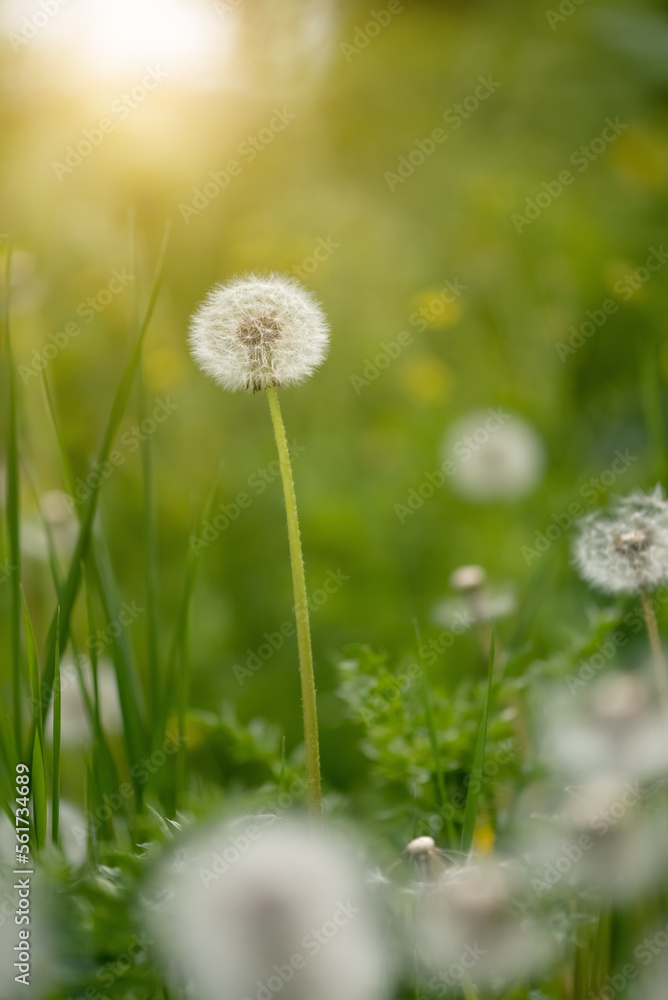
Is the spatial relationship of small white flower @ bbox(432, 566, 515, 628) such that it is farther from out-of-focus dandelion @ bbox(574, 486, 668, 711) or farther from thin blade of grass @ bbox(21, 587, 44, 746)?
thin blade of grass @ bbox(21, 587, 44, 746)

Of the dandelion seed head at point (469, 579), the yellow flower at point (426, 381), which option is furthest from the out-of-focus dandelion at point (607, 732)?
the yellow flower at point (426, 381)

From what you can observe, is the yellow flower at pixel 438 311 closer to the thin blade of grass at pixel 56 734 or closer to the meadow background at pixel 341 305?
the meadow background at pixel 341 305

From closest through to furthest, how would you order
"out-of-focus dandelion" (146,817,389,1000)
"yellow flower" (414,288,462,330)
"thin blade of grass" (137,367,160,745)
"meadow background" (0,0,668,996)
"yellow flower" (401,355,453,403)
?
"out-of-focus dandelion" (146,817,389,1000)
"thin blade of grass" (137,367,160,745)
"meadow background" (0,0,668,996)
"yellow flower" (414,288,462,330)
"yellow flower" (401,355,453,403)

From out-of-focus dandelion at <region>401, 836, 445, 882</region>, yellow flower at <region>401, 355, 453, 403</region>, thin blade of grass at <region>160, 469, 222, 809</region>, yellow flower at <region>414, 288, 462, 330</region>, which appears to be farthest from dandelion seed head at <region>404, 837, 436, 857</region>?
yellow flower at <region>401, 355, 453, 403</region>

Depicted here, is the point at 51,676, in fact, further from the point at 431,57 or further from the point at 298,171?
the point at 431,57

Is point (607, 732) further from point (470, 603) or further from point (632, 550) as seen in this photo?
point (470, 603)

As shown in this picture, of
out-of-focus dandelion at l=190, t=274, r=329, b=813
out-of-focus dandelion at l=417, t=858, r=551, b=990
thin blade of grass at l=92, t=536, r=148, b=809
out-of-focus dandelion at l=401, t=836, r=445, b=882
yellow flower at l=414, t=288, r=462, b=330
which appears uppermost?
yellow flower at l=414, t=288, r=462, b=330

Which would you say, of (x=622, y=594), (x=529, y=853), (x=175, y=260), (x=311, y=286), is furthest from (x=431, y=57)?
(x=529, y=853)
